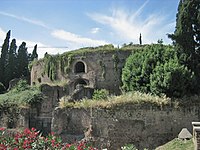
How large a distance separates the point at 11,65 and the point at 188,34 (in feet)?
102

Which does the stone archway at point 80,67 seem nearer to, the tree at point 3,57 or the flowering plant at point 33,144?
the tree at point 3,57

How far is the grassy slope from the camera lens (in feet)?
40.5

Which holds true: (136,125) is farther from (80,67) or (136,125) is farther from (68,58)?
(80,67)

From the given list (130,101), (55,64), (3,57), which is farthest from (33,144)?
(3,57)

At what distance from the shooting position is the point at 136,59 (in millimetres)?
19375

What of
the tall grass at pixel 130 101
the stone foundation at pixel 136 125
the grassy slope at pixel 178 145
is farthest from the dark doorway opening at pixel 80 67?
the grassy slope at pixel 178 145

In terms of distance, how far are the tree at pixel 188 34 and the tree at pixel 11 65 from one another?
98.9ft

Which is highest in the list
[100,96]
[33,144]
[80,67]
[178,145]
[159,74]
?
[80,67]

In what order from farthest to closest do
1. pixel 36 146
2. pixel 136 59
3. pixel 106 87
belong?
pixel 106 87
pixel 136 59
pixel 36 146

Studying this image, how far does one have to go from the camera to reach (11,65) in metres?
41.9

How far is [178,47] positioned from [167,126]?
4830 millimetres

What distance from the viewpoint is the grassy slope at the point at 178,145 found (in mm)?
12336

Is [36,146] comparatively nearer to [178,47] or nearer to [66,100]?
[66,100]

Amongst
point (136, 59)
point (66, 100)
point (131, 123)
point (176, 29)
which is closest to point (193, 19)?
point (176, 29)
